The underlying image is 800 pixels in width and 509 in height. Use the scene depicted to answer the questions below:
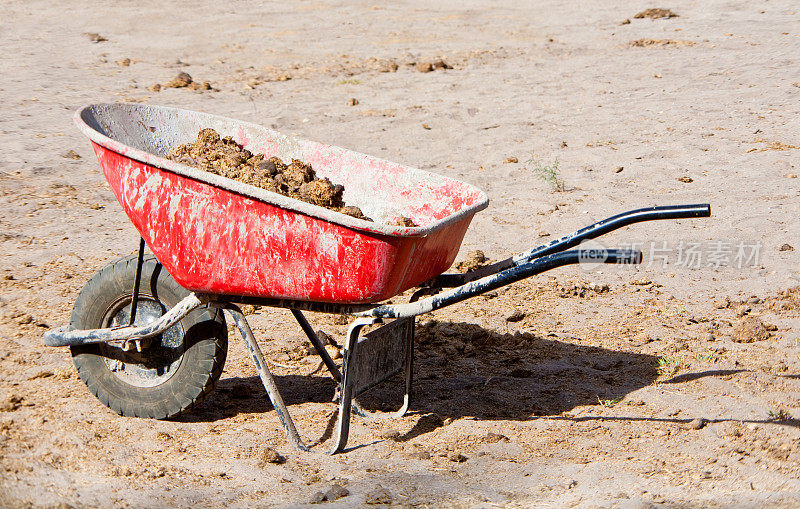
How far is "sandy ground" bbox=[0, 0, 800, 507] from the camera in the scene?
10.4 feet

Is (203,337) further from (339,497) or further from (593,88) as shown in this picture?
(593,88)

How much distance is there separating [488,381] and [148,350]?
156 centimetres

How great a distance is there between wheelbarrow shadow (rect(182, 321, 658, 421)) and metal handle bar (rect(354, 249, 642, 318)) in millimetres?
812

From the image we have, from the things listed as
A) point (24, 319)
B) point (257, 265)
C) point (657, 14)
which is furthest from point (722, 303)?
point (657, 14)

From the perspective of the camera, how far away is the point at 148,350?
3.53m

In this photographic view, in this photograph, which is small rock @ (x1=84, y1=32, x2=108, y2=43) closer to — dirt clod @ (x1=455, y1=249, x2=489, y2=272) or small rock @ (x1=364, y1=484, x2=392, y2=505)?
dirt clod @ (x1=455, y1=249, x2=489, y2=272)

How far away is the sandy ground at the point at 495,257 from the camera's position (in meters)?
3.18

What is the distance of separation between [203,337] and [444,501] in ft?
3.88

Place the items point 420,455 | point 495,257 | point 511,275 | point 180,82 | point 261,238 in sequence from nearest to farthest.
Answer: point 511,275, point 261,238, point 420,455, point 495,257, point 180,82

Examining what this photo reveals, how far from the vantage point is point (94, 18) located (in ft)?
36.1

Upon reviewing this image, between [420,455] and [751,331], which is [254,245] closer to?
[420,455]

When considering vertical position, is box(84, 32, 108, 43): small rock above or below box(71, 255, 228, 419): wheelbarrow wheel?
above

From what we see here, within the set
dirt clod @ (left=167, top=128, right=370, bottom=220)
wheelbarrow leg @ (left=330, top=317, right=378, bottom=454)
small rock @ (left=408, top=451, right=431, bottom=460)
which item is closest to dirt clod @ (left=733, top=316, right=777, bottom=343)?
small rock @ (left=408, top=451, right=431, bottom=460)

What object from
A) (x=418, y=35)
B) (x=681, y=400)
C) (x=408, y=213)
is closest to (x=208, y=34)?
(x=418, y=35)
